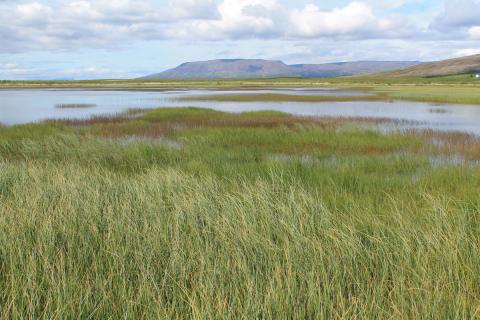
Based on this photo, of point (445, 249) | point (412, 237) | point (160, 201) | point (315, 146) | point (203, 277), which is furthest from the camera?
point (315, 146)

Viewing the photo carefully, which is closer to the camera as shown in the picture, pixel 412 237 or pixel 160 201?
pixel 412 237

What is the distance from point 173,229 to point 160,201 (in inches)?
40.7

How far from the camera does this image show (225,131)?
1842 cm

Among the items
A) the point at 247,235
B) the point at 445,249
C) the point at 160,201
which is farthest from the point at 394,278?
the point at 160,201

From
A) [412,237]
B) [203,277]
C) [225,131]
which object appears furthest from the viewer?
[225,131]

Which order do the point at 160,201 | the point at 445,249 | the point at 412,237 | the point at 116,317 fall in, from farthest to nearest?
the point at 160,201
the point at 412,237
the point at 445,249
the point at 116,317

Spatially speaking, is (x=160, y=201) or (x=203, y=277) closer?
(x=203, y=277)

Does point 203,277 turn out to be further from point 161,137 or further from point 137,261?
point 161,137

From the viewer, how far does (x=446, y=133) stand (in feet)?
67.2

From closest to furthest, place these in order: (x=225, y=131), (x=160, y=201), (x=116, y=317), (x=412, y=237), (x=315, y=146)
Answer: (x=116, y=317), (x=412, y=237), (x=160, y=201), (x=315, y=146), (x=225, y=131)

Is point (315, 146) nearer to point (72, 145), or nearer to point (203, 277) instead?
point (72, 145)

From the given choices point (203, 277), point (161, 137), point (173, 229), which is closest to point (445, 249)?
point (203, 277)

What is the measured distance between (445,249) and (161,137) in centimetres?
1579

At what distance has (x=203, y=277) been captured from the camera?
466 centimetres
